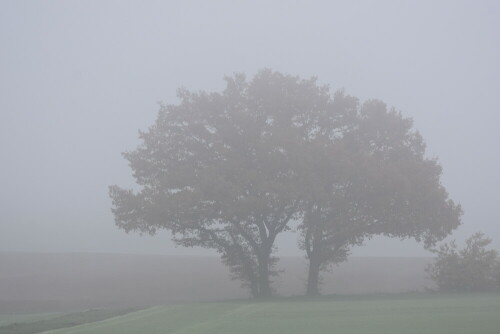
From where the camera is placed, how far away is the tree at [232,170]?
3956 cm

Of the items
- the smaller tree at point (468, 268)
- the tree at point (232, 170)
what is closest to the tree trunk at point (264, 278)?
the tree at point (232, 170)

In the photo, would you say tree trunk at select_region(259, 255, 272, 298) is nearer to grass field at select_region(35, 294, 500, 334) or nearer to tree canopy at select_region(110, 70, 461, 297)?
tree canopy at select_region(110, 70, 461, 297)

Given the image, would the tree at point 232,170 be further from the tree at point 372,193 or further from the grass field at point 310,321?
the grass field at point 310,321

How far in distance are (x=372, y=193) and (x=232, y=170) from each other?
872cm

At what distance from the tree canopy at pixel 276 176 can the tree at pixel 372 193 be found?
2.6 inches

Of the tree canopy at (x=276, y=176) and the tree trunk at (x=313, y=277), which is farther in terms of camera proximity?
the tree trunk at (x=313, y=277)

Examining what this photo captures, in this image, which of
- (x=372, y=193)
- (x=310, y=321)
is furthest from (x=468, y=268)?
(x=310, y=321)

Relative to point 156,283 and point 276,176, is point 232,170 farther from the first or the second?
point 156,283

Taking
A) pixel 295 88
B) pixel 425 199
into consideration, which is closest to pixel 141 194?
pixel 295 88

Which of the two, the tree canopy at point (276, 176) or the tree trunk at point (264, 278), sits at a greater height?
the tree canopy at point (276, 176)

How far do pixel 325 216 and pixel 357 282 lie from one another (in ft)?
50.5

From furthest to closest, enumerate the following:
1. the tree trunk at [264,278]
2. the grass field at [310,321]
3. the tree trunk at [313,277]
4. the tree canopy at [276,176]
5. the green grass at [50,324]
→ the tree trunk at [313,277], the tree trunk at [264,278], the tree canopy at [276,176], the green grass at [50,324], the grass field at [310,321]

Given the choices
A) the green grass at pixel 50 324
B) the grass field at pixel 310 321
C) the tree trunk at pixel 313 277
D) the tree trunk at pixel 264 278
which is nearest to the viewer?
the grass field at pixel 310 321

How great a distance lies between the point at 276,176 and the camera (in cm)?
4084
